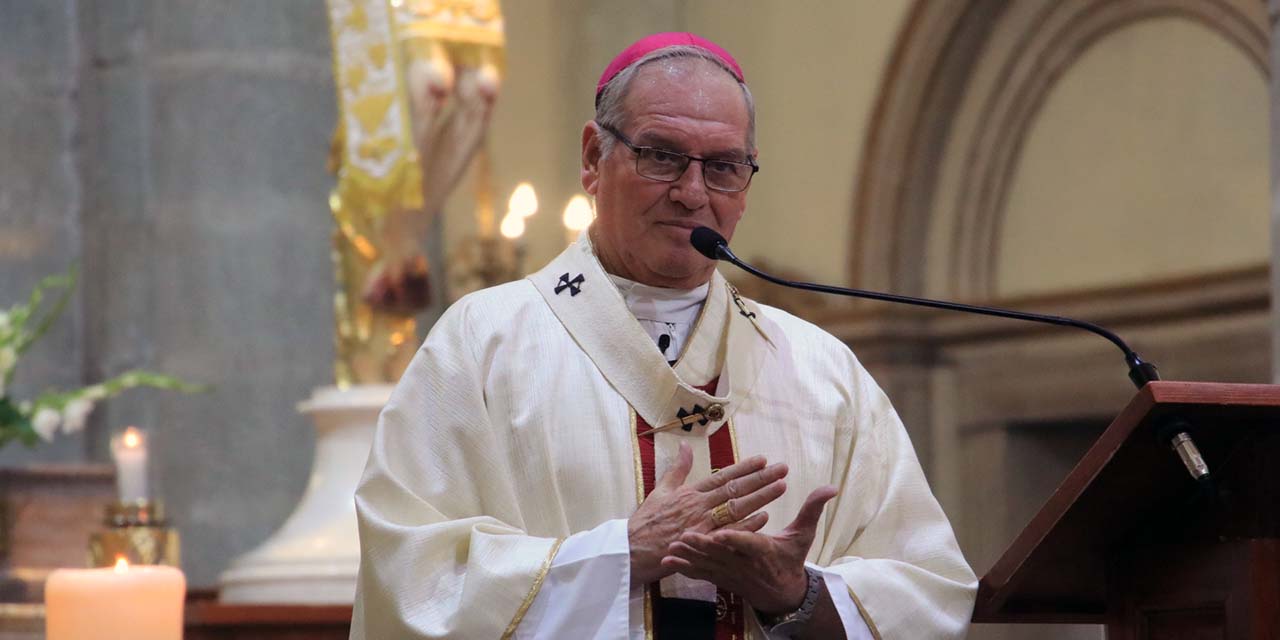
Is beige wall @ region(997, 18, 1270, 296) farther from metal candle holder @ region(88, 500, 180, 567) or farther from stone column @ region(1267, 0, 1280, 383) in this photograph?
metal candle holder @ region(88, 500, 180, 567)

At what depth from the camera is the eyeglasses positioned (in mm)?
3008

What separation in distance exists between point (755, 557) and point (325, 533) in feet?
7.88

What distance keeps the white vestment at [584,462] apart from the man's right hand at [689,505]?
0.03 meters

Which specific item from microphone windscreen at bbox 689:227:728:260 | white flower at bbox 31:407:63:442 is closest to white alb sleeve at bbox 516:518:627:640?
microphone windscreen at bbox 689:227:728:260

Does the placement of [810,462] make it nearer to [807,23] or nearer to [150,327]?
[150,327]

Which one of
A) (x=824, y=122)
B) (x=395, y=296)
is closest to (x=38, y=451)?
(x=395, y=296)

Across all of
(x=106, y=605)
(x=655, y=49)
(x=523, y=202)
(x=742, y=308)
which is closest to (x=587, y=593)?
(x=742, y=308)

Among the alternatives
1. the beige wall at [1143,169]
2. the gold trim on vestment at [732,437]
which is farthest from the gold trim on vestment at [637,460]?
the beige wall at [1143,169]

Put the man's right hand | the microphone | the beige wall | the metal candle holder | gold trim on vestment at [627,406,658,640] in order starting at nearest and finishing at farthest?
the microphone, the man's right hand, gold trim on vestment at [627,406,658,640], the metal candle holder, the beige wall

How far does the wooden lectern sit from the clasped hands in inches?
11.0

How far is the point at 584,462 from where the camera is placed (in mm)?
2988

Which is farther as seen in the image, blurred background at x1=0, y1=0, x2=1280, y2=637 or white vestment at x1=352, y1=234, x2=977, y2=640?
blurred background at x1=0, y1=0, x2=1280, y2=637

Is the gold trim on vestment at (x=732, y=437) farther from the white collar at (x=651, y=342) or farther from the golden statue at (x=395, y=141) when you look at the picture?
the golden statue at (x=395, y=141)

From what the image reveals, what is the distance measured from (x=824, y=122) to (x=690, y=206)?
565 centimetres
